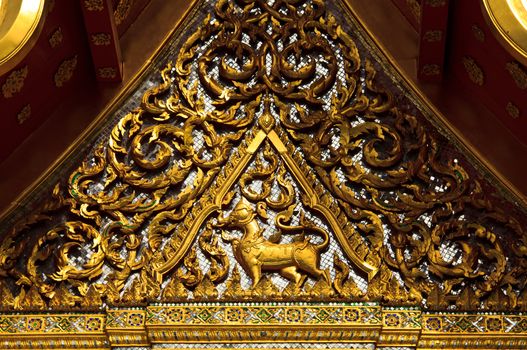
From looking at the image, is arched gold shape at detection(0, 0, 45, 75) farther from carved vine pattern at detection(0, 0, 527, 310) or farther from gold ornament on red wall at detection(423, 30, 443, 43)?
gold ornament on red wall at detection(423, 30, 443, 43)

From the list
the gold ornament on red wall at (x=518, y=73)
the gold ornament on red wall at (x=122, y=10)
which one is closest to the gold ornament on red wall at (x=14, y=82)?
the gold ornament on red wall at (x=122, y=10)

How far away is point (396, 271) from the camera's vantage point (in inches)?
321

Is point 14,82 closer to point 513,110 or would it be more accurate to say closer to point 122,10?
point 122,10

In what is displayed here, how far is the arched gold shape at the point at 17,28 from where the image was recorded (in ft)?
25.7

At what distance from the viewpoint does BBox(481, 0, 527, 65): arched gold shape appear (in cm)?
773

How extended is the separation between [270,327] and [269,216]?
648 millimetres

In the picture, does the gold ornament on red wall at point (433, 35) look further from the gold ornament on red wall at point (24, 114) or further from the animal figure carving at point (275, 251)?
the gold ornament on red wall at point (24, 114)

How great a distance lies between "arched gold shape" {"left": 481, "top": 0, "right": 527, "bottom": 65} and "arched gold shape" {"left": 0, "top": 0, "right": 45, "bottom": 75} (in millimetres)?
2131

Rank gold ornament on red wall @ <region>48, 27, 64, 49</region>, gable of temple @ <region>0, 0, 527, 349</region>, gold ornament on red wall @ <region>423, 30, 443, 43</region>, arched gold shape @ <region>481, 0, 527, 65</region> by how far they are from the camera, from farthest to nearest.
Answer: gold ornament on red wall @ <region>423, 30, 443, 43</region>, gold ornament on red wall @ <region>48, 27, 64, 49</region>, gable of temple @ <region>0, 0, 527, 349</region>, arched gold shape @ <region>481, 0, 527, 65</region>

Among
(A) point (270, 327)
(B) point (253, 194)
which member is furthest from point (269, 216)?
(A) point (270, 327)

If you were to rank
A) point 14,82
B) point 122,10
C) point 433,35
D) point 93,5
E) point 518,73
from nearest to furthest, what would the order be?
point 518,73
point 14,82
point 93,5
point 433,35
point 122,10

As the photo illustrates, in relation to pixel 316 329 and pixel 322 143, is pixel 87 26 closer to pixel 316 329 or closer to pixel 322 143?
pixel 322 143

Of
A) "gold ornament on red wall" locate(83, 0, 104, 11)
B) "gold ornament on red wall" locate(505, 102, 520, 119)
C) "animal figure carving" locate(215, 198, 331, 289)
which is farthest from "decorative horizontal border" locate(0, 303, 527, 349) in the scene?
"gold ornament on red wall" locate(83, 0, 104, 11)

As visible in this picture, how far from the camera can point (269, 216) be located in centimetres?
833
